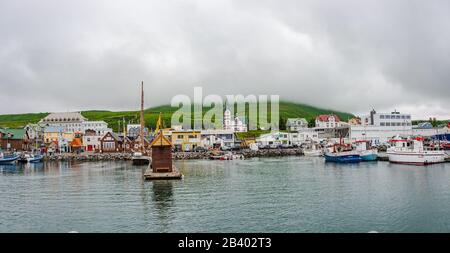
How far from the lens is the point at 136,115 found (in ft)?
394

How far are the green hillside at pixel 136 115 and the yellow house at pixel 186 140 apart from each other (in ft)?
150

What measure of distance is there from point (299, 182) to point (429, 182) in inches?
308

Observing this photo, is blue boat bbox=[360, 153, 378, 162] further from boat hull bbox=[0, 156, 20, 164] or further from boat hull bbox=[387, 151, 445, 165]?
boat hull bbox=[0, 156, 20, 164]

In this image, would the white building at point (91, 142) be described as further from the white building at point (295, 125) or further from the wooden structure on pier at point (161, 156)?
the white building at point (295, 125)

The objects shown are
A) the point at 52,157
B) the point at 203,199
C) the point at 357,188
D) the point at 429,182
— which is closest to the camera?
the point at 203,199

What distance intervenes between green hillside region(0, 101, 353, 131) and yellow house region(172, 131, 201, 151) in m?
45.8

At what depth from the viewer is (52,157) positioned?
6612 cm

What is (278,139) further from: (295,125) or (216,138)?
(295,125)

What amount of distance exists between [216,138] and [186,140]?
633 cm

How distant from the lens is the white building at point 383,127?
77.5 metres
